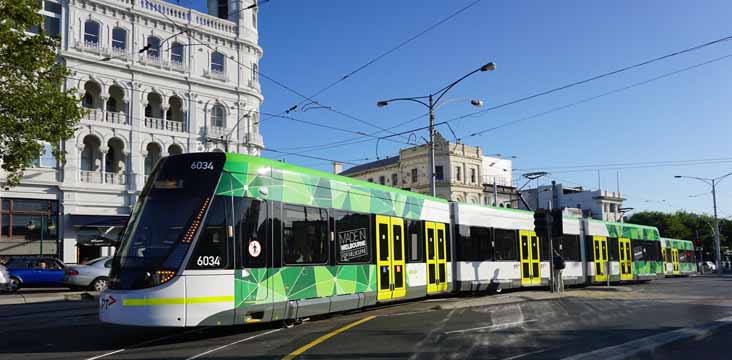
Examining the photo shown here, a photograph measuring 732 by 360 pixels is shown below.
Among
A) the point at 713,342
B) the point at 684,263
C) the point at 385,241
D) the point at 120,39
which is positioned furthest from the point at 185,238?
the point at 684,263

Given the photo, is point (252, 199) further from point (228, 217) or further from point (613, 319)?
point (613, 319)

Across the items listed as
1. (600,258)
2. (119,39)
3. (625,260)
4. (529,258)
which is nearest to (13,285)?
(119,39)

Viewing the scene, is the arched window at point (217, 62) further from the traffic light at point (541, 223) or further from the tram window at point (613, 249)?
the tram window at point (613, 249)

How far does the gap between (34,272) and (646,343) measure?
969 inches

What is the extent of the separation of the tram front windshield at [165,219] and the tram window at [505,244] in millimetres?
13177

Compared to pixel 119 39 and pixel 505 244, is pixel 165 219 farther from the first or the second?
pixel 119 39

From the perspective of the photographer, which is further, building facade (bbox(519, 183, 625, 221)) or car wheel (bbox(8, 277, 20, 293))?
building facade (bbox(519, 183, 625, 221))

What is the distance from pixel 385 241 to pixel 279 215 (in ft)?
14.0

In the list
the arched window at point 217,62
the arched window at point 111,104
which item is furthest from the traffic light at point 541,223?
the arched window at point 111,104

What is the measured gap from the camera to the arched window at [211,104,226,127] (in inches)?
1504

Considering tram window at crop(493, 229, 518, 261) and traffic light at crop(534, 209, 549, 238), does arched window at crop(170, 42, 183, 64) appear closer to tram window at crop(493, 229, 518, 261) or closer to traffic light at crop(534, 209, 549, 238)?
tram window at crop(493, 229, 518, 261)

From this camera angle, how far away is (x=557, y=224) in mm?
21781

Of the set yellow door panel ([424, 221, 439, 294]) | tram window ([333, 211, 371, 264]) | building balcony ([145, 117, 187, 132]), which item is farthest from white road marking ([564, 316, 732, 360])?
building balcony ([145, 117, 187, 132])

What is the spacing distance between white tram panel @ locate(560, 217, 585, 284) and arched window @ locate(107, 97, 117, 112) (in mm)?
25811
